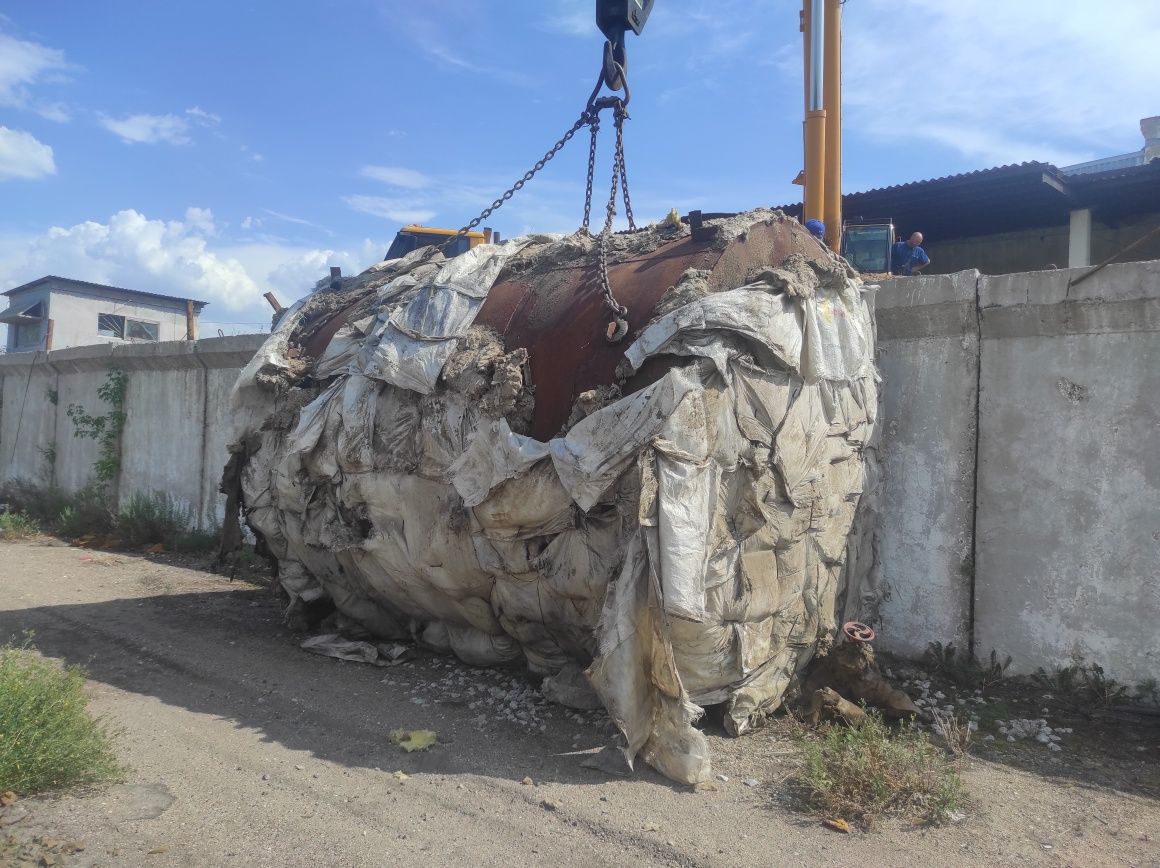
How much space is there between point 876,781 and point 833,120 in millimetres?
6880

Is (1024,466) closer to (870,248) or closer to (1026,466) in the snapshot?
(1026,466)

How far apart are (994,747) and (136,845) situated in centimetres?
378

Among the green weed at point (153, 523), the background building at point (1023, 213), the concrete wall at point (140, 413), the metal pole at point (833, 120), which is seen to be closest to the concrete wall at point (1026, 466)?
the metal pole at point (833, 120)

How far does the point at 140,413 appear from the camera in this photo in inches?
408

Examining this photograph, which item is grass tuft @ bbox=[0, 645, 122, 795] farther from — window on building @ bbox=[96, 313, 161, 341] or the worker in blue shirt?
window on building @ bbox=[96, 313, 161, 341]

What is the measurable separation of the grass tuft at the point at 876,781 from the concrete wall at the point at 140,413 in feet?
22.9

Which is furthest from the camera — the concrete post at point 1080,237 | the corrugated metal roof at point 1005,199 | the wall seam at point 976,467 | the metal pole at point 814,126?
the concrete post at point 1080,237

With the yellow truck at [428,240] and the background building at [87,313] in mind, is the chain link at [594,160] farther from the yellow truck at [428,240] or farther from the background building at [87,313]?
the background building at [87,313]

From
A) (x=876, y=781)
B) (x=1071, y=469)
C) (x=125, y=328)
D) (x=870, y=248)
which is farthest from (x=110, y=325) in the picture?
(x=876, y=781)

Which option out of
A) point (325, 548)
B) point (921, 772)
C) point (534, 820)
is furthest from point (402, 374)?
point (921, 772)

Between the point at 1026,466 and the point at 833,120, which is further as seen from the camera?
the point at 833,120

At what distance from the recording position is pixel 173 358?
9.77m

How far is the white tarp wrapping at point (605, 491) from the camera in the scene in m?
3.66

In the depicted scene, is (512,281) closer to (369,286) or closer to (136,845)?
(369,286)
